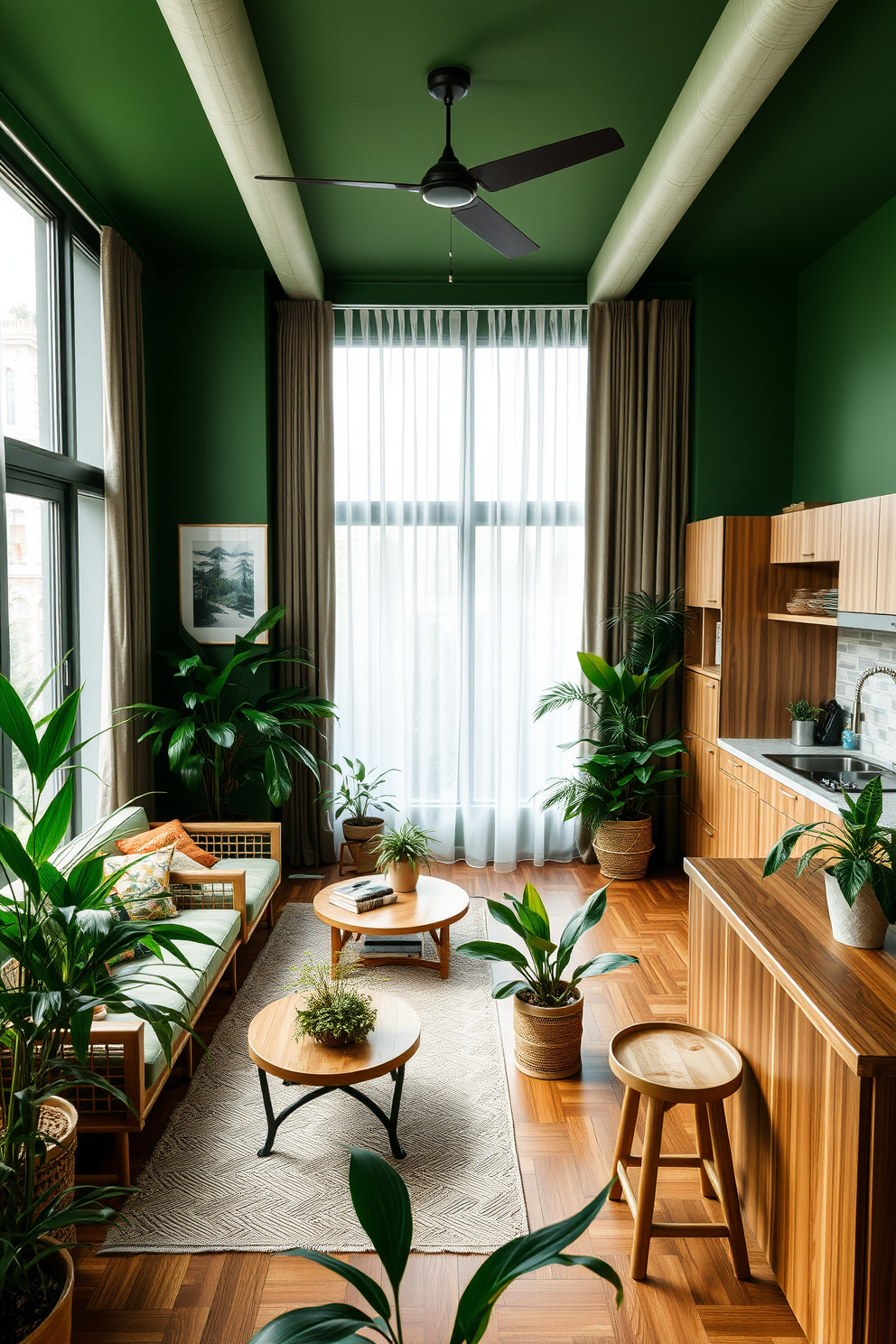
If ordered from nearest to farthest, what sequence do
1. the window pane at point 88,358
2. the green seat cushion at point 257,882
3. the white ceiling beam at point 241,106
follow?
the white ceiling beam at point 241,106, the green seat cushion at point 257,882, the window pane at point 88,358

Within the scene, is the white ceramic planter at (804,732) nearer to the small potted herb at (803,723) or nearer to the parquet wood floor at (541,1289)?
the small potted herb at (803,723)

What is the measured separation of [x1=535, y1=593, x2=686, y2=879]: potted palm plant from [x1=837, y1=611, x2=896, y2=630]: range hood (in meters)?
1.33

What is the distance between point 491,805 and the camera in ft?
17.6

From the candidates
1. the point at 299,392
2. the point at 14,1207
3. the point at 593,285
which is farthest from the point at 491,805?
the point at 14,1207

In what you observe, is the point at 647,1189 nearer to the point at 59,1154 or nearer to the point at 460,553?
the point at 59,1154

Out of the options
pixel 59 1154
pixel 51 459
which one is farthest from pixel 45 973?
pixel 51 459

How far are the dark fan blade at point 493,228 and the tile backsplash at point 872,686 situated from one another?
227cm

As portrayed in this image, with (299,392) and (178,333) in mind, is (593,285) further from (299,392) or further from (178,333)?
(178,333)

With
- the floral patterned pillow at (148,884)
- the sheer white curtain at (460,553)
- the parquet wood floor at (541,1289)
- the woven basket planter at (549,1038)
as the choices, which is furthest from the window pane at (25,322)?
the woven basket planter at (549,1038)

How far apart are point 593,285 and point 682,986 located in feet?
12.4

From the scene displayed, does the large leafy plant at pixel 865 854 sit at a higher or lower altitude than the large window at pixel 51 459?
lower

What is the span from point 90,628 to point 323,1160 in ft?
8.70

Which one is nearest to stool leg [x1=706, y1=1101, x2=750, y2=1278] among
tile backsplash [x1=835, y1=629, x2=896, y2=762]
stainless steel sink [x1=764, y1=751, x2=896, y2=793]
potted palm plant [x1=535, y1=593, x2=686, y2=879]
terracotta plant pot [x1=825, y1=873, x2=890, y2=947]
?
terracotta plant pot [x1=825, y1=873, x2=890, y2=947]

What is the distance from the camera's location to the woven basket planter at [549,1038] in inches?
117
